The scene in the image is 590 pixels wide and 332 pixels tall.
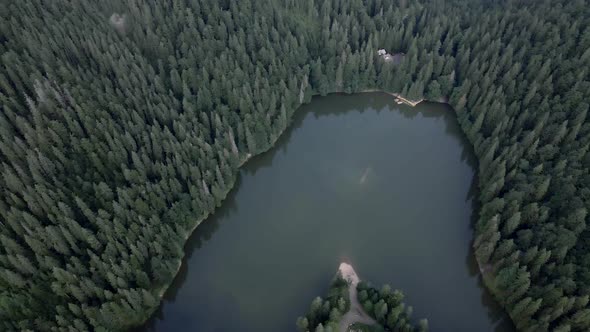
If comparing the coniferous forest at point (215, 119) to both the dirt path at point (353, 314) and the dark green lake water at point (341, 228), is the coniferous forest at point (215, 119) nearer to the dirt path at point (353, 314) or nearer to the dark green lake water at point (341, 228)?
the dark green lake water at point (341, 228)

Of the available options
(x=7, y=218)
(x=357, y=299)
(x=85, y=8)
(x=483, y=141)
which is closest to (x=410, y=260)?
(x=357, y=299)

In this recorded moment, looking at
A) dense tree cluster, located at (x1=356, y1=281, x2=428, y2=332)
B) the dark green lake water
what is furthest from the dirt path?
the dark green lake water

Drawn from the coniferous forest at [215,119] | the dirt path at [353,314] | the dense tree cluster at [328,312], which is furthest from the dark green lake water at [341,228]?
the dense tree cluster at [328,312]

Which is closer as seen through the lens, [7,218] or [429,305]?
[7,218]

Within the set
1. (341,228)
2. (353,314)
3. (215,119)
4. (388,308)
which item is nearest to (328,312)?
(353,314)

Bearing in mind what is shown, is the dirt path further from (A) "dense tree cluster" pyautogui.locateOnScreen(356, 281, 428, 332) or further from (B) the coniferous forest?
(B) the coniferous forest

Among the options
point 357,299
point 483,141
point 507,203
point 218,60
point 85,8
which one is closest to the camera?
point 357,299

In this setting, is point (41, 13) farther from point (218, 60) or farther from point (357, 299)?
point (357, 299)
